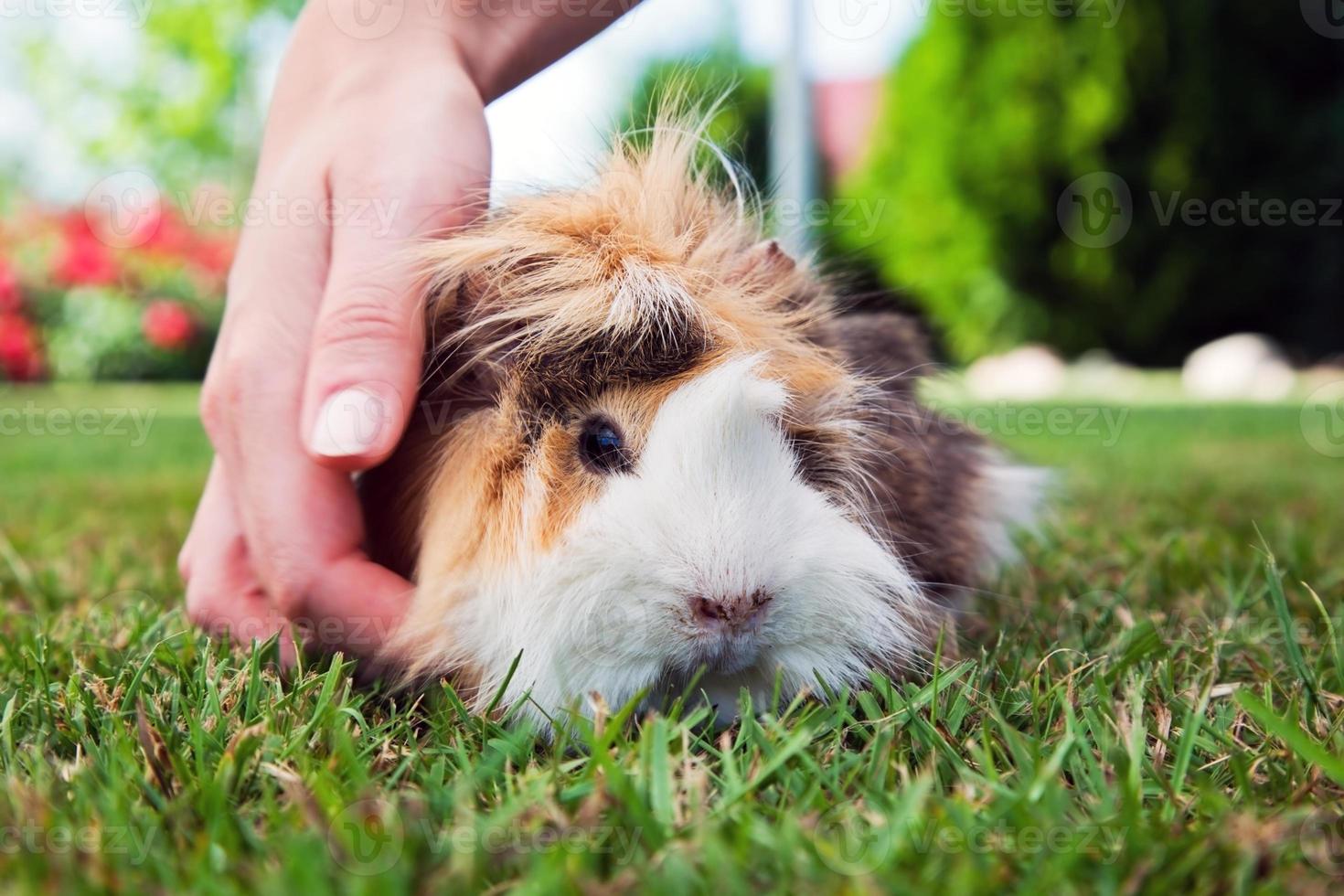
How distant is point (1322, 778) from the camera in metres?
0.98

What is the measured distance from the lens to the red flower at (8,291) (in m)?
8.56

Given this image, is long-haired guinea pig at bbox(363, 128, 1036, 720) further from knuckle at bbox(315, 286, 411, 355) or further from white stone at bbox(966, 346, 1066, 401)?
white stone at bbox(966, 346, 1066, 401)

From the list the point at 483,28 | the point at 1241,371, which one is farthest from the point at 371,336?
the point at 1241,371

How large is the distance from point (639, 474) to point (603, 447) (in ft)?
0.25

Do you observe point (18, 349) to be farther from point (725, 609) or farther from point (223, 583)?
point (725, 609)

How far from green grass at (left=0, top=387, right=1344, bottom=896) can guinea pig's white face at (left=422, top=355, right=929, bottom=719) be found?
7 cm

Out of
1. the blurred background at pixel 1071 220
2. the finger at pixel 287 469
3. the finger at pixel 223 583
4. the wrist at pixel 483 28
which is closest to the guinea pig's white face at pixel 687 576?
the finger at pixel 287 469

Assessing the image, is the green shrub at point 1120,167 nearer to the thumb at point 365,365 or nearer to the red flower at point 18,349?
the red flower at point 18,349

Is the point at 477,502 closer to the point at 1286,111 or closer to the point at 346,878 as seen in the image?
the point at 346,878

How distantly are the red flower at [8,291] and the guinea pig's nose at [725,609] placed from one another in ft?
30.8

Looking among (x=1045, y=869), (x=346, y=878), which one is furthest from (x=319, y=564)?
(x=1045, y=869)

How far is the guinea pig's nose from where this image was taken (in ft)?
3.49

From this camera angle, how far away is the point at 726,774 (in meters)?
0.96

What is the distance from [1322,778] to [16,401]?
7.96 m
